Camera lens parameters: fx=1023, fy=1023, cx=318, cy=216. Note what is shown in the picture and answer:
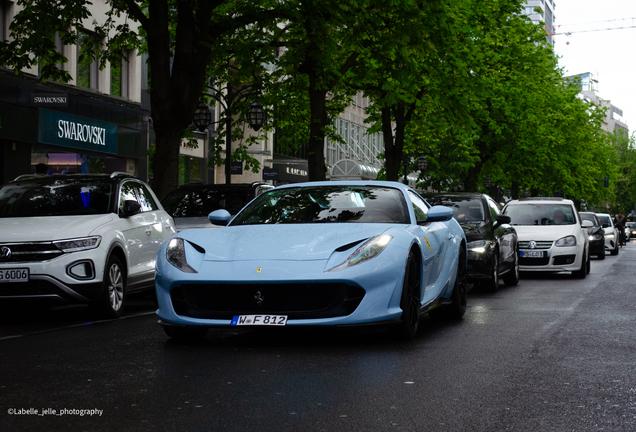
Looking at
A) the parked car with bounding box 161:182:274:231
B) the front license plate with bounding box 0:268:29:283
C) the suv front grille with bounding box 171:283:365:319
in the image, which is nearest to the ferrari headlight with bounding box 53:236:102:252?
the front license plate with bounding box 0:268:29:283

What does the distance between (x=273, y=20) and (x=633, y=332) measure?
475 inches

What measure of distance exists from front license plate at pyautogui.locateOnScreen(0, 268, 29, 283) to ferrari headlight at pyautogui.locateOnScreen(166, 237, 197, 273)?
267 cm

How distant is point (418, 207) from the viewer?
32.7ft

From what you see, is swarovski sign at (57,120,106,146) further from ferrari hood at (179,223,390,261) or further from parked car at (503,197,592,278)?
ferrari hood at (179,223,390,261)

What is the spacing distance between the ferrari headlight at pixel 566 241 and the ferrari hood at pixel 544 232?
0.07 meters

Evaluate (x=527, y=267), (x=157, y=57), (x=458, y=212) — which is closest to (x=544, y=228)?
(x=527, y=267)

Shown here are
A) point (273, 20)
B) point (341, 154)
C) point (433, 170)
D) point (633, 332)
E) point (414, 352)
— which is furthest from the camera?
point (341, 154)

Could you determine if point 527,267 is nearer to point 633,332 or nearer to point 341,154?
point 633,332

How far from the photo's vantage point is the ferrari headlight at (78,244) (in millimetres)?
10727

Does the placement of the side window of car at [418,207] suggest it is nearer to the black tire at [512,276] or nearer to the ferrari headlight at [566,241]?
the black tire at [512,276]

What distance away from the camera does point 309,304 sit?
7879 millimetres

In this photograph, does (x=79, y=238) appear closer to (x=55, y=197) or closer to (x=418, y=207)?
(x=55, y=197)

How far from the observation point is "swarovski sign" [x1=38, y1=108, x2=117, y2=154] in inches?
1122

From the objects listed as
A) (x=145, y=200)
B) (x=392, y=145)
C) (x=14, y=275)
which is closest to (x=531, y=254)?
(x=145, y=200)
